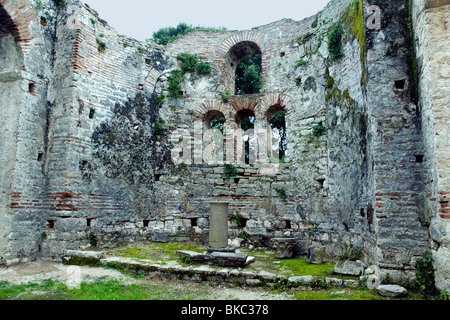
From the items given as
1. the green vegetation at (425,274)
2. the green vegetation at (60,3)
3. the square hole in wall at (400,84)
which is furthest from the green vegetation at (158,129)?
the green vegetation at (425,274)

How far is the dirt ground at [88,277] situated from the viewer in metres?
5.31

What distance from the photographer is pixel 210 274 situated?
242 inches

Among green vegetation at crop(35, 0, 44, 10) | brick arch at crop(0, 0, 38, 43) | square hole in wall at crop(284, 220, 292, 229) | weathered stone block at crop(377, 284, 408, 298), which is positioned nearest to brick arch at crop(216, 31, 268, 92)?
square hole in wall at crop(284, 220, 292, 229)

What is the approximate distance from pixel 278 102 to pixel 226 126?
1785 mm

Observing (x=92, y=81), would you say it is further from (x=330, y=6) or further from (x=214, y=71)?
(x=330, y=6)

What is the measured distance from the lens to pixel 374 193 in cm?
579

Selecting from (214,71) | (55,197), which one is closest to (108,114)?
(55,197)

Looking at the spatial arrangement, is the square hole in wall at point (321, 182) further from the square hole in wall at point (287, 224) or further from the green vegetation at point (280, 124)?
the green vegetation at point (280, 124)

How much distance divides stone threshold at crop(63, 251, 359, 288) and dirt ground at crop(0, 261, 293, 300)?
17 cm

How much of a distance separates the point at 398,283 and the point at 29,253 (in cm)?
779

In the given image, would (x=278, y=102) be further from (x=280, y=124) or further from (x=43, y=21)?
(x=280, y=124)

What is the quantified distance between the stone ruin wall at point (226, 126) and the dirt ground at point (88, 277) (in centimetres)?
51

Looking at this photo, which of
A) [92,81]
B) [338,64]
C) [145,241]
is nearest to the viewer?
[338,64]

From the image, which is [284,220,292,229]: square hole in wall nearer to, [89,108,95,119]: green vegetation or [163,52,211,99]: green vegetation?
[163,52,211,99]: green vegetation
